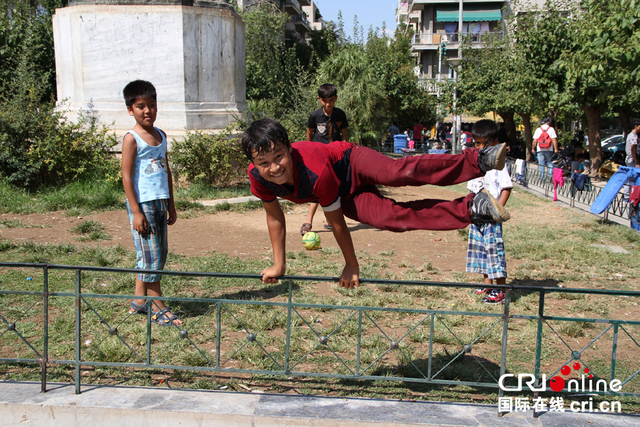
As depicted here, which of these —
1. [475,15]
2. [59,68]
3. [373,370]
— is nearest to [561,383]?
[373,370]

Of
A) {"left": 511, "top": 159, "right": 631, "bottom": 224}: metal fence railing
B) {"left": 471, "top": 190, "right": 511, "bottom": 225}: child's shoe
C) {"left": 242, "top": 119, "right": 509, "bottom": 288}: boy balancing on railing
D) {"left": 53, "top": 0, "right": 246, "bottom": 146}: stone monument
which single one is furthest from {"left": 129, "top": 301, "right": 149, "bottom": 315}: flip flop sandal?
{"left": 511, "top": 159, "right": 631, "bottom": 224}: metal fence railing

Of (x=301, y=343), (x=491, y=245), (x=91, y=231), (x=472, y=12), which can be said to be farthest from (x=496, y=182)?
(x=472, y=12)

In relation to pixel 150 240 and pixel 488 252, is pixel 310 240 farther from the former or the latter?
pixel 150 240

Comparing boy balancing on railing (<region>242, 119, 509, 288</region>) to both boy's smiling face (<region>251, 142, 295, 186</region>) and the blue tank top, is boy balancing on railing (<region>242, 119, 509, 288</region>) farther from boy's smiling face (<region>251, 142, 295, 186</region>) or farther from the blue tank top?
the blue tank top

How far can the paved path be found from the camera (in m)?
3.05

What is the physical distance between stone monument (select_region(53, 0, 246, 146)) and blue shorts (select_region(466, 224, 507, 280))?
645cm

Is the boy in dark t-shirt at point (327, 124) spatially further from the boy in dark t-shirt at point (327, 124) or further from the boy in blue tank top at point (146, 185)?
the boy in blue tank top at point (146, 185)

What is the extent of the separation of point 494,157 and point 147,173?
8.44ft

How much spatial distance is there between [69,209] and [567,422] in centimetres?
740

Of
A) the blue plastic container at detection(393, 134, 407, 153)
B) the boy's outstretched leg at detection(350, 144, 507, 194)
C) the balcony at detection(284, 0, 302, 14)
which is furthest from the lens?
the balcony at detection(284, 0, 302, 14)

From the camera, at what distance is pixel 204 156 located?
9617mm

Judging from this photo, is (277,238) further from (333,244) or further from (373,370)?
(333,244)

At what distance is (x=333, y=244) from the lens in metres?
7.29

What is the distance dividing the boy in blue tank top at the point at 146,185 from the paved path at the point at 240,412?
102 cm
